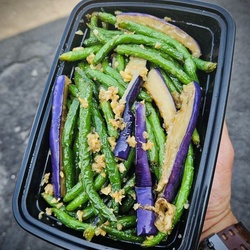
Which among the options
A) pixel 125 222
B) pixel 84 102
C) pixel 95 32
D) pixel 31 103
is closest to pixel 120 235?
pixel 125 222

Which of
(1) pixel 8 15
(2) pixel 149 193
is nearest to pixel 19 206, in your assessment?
(2) pixel 149 193

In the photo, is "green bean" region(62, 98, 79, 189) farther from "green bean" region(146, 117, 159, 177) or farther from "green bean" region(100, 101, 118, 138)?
"green bean" region(146, 117, 159, 177)

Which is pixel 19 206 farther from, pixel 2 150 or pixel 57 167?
pixel 2 150

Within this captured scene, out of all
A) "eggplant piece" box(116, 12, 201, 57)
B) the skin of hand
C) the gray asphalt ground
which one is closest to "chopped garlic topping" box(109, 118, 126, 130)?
"eggplant piece" box(116, 12, 201, 57)

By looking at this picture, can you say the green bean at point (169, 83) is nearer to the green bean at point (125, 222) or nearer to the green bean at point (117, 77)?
the green bean at point (117, 77)

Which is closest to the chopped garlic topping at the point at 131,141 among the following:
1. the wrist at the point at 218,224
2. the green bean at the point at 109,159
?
the green bean at the point at 109,159
